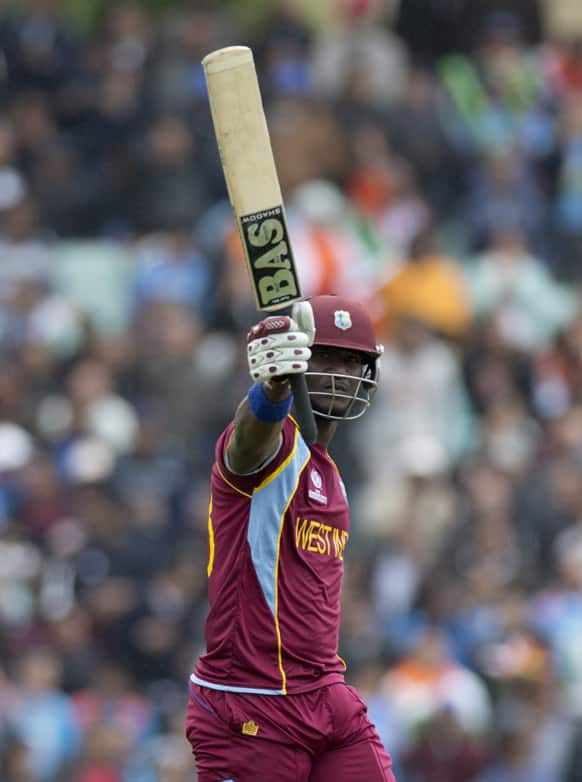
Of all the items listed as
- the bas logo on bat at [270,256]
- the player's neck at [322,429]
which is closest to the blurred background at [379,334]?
the player's neck at [322,429]

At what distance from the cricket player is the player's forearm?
0.02 meters

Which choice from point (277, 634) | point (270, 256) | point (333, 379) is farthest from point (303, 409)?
point (277, 634)

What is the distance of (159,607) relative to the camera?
1016 cm

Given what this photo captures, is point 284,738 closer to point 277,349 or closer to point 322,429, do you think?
point 322,429

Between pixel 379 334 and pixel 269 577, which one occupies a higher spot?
pixel 379 334

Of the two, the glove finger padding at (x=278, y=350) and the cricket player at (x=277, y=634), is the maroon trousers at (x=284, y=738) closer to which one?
the cricket player at (x=277, y=634)

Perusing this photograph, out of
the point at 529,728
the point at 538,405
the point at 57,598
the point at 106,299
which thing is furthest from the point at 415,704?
the point at 106,299

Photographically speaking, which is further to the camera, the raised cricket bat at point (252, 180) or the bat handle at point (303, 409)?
the raised cricket bat at point (252, 180)

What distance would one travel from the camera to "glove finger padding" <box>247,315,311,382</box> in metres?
4.98

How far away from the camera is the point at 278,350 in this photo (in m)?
5.00

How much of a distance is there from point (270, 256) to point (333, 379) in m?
0.46

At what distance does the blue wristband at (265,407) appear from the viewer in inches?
201

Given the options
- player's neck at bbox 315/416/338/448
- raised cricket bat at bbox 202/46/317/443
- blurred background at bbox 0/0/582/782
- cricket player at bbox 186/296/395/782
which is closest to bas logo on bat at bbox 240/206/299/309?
raised cricket bat at bbox 202/46/317/443

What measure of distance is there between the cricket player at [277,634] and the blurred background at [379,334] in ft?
10.7
